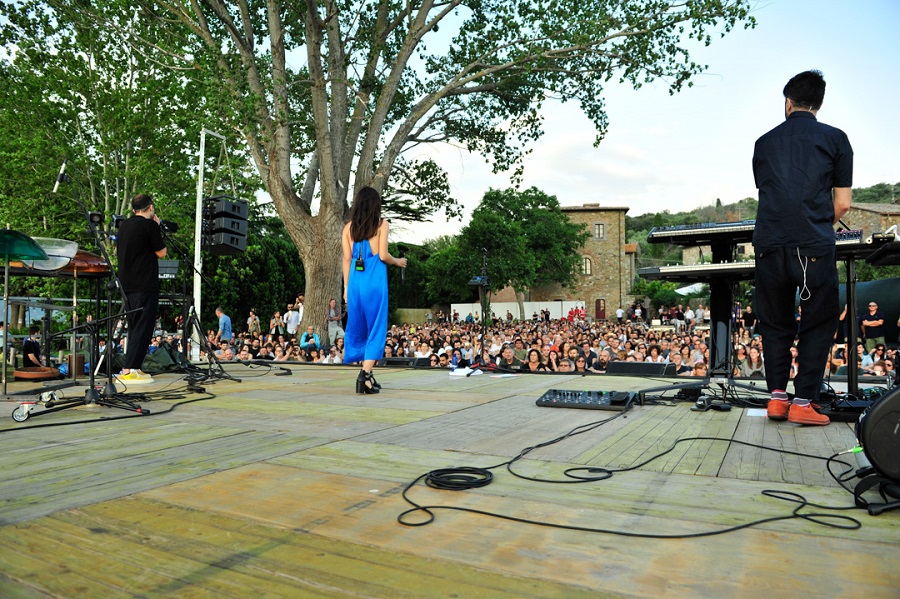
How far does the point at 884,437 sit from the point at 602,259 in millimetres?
50249

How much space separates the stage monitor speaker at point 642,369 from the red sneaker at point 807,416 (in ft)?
8.62

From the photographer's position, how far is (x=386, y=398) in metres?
4.21

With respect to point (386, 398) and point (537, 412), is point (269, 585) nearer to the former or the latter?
point (537, 412)

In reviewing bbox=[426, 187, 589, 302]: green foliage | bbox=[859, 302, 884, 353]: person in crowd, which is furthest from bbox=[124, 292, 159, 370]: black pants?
bbox=[426, 187, 589, 302]: green foliage

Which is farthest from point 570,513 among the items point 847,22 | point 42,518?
point 847,22

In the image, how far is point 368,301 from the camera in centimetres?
454

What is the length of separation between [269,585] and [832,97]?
3204 mm

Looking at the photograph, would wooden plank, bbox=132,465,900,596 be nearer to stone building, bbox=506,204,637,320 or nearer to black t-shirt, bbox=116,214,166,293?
black t-shirt, bbox=116,214,166,293

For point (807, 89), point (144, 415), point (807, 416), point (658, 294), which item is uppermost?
point (658, 294)

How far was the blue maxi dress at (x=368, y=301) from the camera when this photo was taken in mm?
4531

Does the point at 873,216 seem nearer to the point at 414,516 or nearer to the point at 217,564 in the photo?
the point at 414,516

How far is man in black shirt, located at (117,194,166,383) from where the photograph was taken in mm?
4465

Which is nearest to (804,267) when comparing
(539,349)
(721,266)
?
(721,266)

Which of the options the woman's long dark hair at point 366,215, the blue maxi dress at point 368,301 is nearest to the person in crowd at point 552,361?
the blue maxi dress at point 368,301
